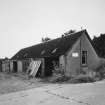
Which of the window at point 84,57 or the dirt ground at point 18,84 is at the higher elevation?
the window at point 84,57

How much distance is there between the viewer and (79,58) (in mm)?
17141

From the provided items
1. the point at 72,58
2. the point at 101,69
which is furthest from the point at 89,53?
the point at 72,58

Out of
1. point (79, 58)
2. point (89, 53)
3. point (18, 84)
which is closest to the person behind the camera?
point (18, 84)

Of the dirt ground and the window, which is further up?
the window

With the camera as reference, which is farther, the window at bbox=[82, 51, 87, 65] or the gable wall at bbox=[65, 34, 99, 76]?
the window at bbox=[82, 51, 87, 65]

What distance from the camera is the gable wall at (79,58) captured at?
53.1 ft

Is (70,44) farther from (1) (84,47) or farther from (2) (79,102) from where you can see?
(2) (79,102)

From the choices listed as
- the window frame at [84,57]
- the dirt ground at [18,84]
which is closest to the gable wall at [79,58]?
the window frame at [84,57]

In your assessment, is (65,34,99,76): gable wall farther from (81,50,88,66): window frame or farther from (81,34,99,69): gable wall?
(81,50,88,66): window frame

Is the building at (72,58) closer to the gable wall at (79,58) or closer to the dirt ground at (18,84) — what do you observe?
the gable wall at (79,58)

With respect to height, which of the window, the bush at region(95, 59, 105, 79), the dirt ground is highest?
the window

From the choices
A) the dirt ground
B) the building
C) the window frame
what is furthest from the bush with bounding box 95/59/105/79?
the dirt ground

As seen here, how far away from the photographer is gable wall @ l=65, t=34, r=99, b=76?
16.2 metres

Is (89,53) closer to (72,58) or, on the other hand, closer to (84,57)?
(84,57)
